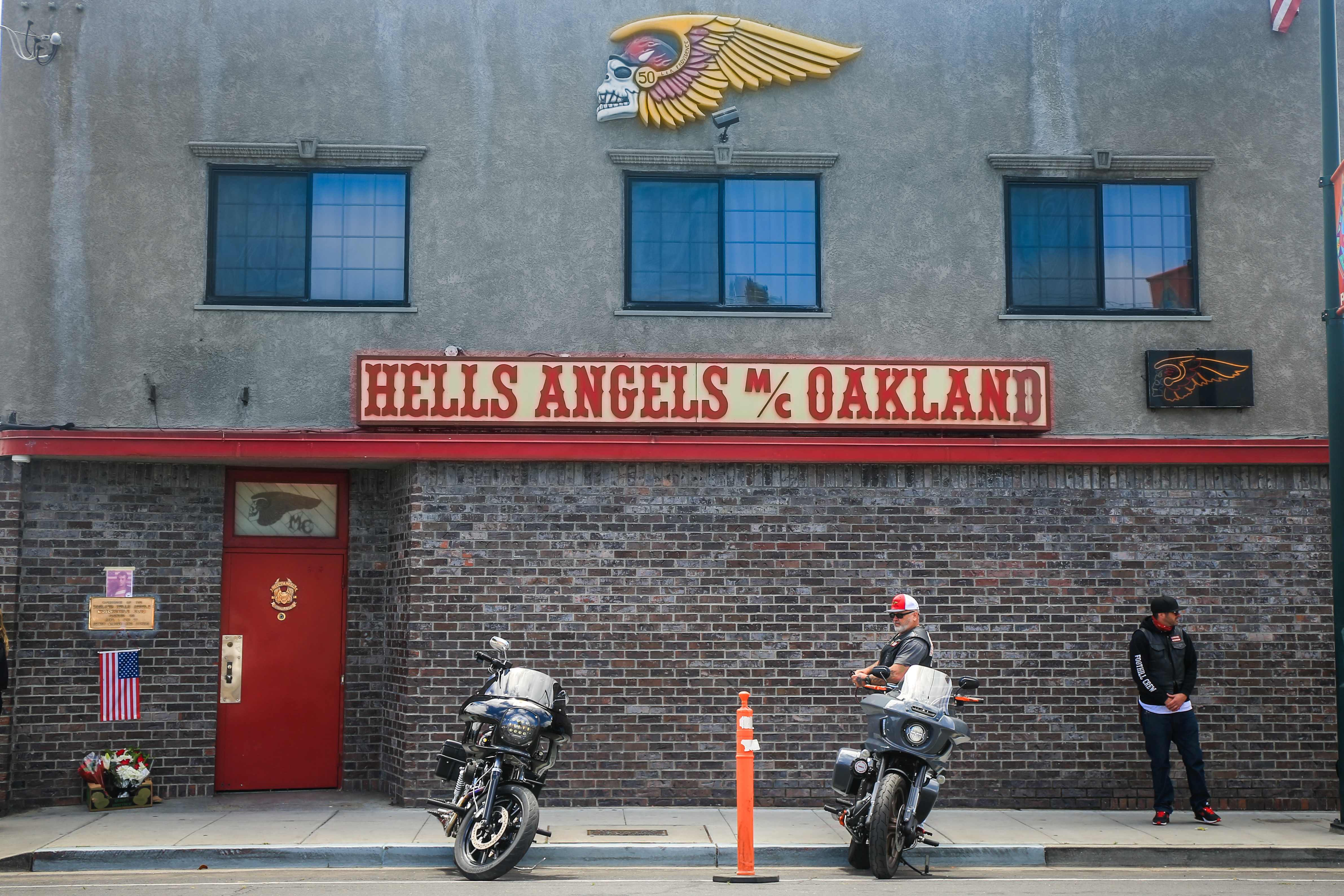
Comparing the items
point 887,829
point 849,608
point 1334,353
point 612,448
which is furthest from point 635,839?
point 1334,353

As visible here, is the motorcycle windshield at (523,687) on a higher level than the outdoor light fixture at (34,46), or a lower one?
lower

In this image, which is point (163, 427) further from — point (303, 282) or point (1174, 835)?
point (1174, 835)

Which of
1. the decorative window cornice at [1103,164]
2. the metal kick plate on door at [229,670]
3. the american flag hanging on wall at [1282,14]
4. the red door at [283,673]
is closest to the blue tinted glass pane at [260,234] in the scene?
the red door at [283,673]

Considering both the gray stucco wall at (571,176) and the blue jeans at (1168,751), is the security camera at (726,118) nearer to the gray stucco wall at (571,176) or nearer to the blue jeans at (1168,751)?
the gray stucco wall at (571,176)

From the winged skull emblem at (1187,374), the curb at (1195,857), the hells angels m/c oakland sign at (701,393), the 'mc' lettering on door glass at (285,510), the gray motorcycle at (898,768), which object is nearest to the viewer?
the gray motorcycle at (898,768)

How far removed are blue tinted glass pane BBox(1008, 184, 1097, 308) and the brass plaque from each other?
8.24m

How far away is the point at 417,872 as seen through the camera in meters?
10.2

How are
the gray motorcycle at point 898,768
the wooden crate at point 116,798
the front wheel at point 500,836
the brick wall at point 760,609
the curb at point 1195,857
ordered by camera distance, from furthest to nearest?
1. the brick wall at point 760,609
2. the wooden crate at point 116,798
3. the curb at point 1195,857
4. the gray motorcycle at point 898,768
5. the front wheel at point 500,836

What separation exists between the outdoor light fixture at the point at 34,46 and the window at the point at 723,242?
520 cm

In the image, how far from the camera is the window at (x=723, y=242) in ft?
42.7

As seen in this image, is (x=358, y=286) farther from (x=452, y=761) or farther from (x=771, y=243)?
(x=452, y=761)

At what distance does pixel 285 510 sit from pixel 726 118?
5.40 metres

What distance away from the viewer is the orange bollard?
972cm

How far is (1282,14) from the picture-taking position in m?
13.2
